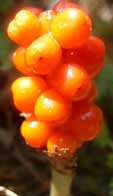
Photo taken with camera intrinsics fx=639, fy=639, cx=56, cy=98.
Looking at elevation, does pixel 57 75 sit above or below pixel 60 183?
above

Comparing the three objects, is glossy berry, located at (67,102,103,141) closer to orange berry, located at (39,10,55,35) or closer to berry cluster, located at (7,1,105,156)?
berry cluster, located at (7,1,105,156)

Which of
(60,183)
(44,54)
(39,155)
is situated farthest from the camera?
(39,155)

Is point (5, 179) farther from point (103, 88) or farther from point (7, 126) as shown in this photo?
point (103, 88)

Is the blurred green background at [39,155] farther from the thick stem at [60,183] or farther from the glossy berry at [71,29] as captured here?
the glossy berry at [71,29]

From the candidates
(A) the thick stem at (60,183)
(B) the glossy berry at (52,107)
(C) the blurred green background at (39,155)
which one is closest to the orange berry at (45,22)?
(B) the glossy berry at (52,107)

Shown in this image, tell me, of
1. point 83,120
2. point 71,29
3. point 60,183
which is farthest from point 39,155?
point 71,29

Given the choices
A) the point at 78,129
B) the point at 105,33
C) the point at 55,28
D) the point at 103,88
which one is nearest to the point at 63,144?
the point at 78,129

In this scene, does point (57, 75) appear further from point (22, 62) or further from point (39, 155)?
point (39, 155)
